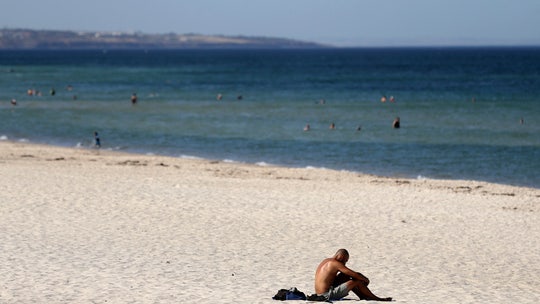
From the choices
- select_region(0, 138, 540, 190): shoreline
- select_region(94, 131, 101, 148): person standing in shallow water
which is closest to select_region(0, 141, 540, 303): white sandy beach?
select_region(0, 138, 540, 190): shoreline

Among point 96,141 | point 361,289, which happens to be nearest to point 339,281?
point 361,289

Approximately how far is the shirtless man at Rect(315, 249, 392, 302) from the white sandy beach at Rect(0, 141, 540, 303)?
0.57 m

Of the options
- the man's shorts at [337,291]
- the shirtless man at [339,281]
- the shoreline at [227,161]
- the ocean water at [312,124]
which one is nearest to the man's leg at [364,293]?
the shirtless man at [339,281]

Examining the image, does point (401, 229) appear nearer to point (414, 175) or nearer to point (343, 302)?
point (343, 302)

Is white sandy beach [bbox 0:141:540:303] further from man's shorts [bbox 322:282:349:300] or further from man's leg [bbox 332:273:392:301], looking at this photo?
man's shorts [bbox 322:282:349:300]

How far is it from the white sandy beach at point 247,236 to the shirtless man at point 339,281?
0.57m

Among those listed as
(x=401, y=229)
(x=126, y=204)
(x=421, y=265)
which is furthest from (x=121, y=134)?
(x=421, y=265)

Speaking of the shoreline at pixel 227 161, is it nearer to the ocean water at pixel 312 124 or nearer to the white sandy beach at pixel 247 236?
the ocean water at pixel 312 124

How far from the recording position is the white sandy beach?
47.5ft

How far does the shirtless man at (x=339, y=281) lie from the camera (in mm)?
13398

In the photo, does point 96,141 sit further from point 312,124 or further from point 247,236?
point 247,236

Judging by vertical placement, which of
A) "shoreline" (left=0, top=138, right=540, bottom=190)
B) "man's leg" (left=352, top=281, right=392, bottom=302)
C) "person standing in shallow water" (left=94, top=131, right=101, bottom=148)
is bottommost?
"man's leg" (left=352, top=281, right=392, bottom=302)

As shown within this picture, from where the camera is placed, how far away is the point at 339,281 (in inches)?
533

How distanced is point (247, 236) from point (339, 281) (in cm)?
563
